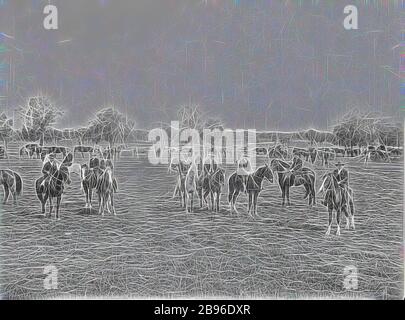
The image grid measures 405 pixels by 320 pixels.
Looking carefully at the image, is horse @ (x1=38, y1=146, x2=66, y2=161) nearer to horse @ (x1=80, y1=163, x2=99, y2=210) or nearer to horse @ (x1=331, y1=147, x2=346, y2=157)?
horse @ (x1=80, y1=163, x2=99, y2=210)

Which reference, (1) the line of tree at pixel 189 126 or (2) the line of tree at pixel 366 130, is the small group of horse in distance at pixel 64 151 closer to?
(1) the line of tree at pixel 189 126

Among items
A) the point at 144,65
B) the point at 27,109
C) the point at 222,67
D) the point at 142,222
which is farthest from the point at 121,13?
the point at 142,222

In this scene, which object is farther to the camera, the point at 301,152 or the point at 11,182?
→ the point at 11,182

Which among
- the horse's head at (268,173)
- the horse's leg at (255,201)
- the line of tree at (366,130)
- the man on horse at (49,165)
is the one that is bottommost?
the horse's leg at (255,201)

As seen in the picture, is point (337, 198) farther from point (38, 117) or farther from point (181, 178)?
point (38, 117)

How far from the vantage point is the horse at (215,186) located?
3.16 meters

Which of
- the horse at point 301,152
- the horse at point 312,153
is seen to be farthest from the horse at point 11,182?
the horse at point 312,153

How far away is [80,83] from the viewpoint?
3.21m

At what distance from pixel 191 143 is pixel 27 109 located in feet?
5.58

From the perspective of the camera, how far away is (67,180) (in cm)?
321

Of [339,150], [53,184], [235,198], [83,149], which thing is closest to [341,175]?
[339,150]

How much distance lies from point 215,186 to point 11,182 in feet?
6.81

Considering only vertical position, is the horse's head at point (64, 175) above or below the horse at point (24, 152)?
below

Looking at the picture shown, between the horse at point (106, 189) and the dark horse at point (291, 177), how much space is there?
5.30 feet
